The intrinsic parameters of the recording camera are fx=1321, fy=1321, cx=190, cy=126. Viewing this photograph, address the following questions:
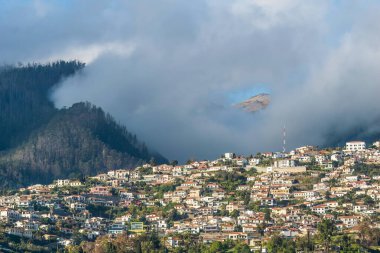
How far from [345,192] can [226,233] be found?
97.0 ft

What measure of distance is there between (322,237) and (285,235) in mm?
11461

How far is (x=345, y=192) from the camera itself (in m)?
194

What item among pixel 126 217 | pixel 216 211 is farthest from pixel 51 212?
pixel 216 211

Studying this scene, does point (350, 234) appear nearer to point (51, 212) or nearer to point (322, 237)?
point (322, 237)

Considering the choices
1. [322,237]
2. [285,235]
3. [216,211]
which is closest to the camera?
[322,237]

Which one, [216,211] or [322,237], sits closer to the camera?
[322,237]

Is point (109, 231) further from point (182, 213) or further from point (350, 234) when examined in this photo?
point (350, 234)

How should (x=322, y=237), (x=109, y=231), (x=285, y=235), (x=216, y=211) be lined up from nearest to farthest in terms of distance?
(x=322, y=237) < (x=285, y=235) < (x=109, y=231) < (x=216, y=211)

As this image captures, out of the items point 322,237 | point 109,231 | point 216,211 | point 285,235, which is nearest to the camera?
point 322,237

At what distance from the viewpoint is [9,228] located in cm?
17400

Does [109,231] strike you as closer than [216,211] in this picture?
Yes

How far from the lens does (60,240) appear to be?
170 metres

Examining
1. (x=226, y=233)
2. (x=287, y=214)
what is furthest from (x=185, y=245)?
(x=287, y=214)

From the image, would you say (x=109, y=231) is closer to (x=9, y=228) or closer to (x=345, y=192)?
(x=9, y=228)
